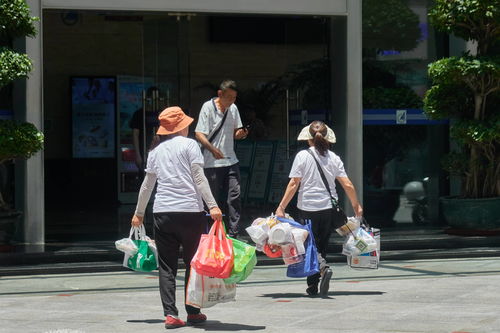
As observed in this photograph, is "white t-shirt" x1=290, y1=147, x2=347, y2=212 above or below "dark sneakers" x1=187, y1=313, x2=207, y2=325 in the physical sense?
above

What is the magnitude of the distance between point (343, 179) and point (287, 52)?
26.7ft

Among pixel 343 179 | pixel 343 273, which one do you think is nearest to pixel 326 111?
pixel 343 273

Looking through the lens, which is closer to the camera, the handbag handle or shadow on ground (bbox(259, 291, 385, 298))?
the handbag handle

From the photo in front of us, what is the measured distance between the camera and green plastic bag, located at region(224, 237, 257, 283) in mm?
8344

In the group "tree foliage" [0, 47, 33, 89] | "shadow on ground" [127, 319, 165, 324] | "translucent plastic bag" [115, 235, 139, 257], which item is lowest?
"shadow on ground" [127, 319, 165, 324]

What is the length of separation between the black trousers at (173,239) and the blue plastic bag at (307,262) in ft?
5.41

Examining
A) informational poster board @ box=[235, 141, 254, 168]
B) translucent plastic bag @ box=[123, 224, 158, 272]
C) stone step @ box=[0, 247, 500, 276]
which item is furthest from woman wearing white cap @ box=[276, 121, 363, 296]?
informational poster board @ box=[235, 141, 254, 168]

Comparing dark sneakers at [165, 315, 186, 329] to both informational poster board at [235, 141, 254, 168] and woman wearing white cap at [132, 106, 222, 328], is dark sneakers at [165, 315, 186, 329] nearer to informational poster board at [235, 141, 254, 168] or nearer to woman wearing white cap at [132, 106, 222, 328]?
woman wearing white cap at [132, 106, 222, 328]

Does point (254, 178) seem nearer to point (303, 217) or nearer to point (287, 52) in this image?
point (287, 52)

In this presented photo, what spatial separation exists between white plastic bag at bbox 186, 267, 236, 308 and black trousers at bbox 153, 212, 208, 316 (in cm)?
24

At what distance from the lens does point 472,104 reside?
14.9 metres

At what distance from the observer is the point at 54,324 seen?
870 centimetres

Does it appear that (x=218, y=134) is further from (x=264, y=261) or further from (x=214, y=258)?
(x=214, y=258)

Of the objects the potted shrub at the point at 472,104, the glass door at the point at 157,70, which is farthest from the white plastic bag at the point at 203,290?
the glass door at the point at 157,70
